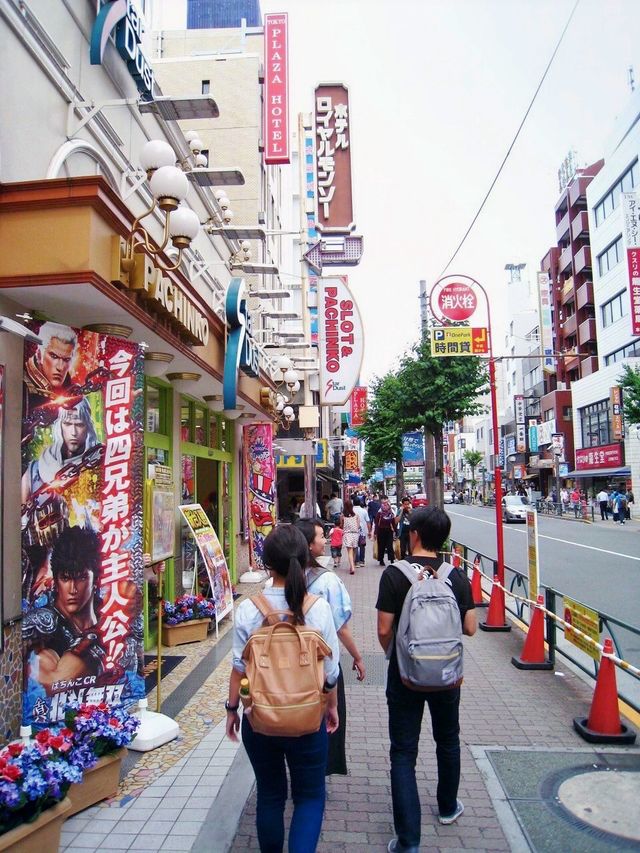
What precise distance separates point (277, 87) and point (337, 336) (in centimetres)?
542

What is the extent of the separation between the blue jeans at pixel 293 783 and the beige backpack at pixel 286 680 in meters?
0.14

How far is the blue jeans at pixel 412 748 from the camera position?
338cm

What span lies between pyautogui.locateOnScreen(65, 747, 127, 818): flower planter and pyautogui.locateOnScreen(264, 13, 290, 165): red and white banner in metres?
12.4

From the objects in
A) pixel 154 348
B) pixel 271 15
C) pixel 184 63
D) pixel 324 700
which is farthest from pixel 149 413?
pixel 184 63

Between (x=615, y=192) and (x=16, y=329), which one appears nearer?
(x=16, y=329)

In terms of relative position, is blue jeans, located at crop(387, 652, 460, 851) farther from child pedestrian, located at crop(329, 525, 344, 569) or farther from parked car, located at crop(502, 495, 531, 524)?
parked car, located at crop(502, 495, 531, 524)

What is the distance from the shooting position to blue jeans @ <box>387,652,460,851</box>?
3385 mm

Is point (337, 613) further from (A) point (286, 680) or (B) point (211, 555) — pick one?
(B) point (211, 555)

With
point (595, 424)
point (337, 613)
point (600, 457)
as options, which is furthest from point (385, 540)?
point (595, 424)

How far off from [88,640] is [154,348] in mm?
3076

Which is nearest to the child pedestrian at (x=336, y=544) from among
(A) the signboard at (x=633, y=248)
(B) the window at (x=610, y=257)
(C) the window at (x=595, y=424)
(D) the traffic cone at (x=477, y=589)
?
(D) the traffic cone at (x=477, y=589)

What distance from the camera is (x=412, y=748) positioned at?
350 cm

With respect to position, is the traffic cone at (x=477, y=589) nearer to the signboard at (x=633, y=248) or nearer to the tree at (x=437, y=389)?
the tree at (x=437, y=389)

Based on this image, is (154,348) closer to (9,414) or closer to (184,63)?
(9,414)
